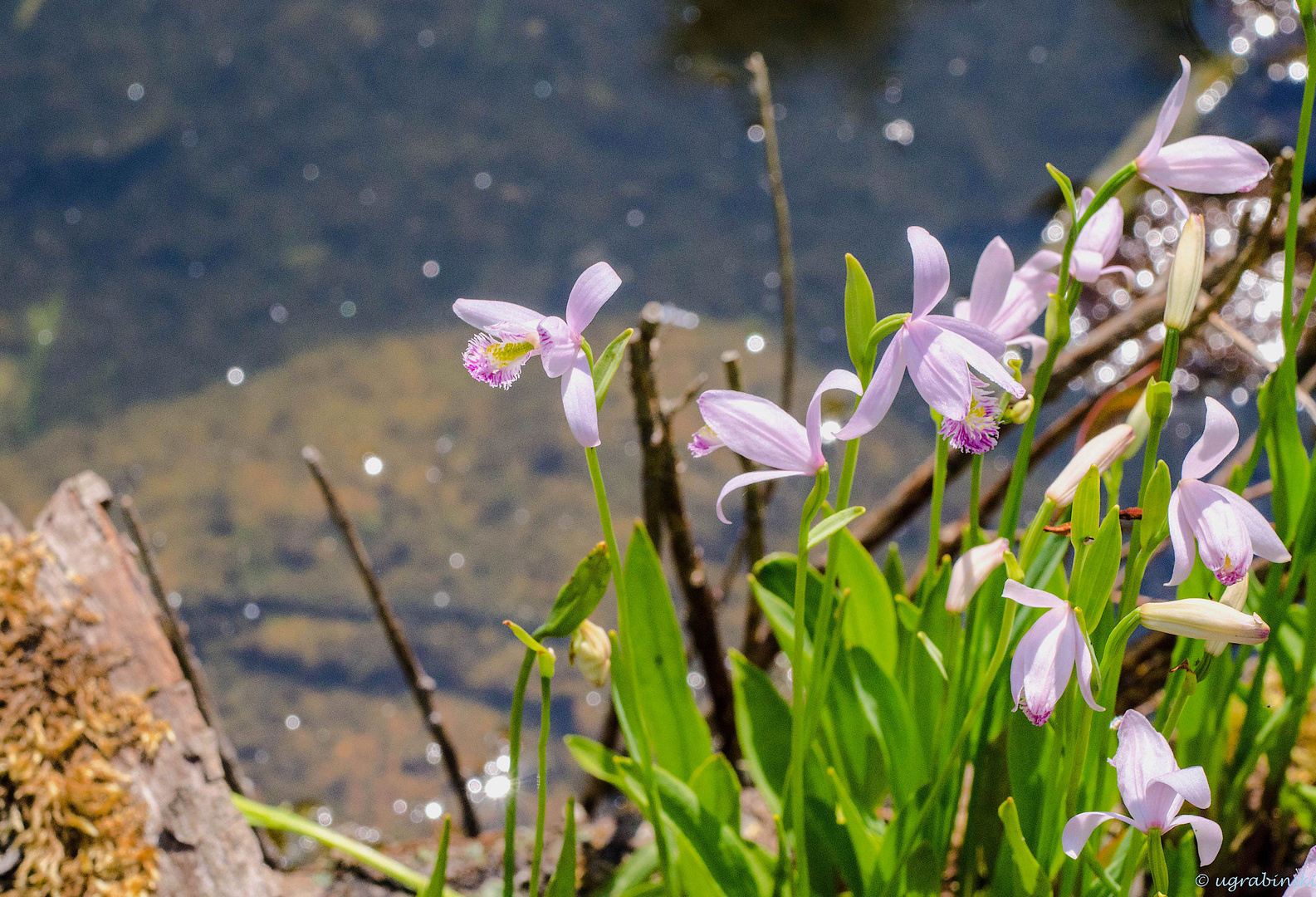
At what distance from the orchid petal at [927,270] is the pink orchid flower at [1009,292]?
0.14m

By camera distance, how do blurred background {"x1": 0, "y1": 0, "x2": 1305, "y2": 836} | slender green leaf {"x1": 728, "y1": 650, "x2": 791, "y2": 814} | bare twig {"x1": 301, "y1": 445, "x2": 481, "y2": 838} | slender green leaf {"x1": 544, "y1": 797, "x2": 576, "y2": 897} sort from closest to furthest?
1. slender green leaf {"x1": 544, "y1": 797, "x2": 576, "y2": 897}
2. slender green leaf {"x1": 728, "y1": 650, "x2": 791, "y2": 814}
3. bare twig {"x1": 301, "y1": 445, "x2": 481, "y2": 838}
4. blurred background {"x1": 0, "y1": 0, "x2": 1305, "y2": 836}

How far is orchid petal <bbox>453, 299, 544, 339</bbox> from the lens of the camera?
0.63 metres

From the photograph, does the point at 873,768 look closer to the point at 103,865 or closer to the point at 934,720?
the point at 934,720

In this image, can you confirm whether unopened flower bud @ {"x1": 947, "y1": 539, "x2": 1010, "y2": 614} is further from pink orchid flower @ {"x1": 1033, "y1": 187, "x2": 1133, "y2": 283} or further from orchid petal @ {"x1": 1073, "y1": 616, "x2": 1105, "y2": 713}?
pink orchid flower @ {"x1": 1033, "y1": 187, "x2": 1133, "y2": 283}

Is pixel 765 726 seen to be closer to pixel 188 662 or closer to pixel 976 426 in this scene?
pixel 976 426

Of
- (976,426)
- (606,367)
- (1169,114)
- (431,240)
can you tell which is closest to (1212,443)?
(976,426)

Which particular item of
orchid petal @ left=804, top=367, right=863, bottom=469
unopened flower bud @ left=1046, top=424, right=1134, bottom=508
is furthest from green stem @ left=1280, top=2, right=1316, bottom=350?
orchid petal @ left=804, top=367, right=863, bottom=469

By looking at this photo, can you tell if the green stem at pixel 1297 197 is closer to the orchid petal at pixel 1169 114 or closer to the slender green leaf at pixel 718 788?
the orchid petal at pixel 1169 114

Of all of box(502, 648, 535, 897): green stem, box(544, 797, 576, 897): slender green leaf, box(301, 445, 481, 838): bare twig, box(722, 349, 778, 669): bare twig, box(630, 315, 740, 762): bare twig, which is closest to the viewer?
box(502, 648, 535, 897): green stem

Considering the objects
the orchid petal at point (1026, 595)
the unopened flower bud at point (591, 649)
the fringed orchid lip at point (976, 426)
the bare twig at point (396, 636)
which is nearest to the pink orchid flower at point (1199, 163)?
the fringed orchid lip at point (976, 426)

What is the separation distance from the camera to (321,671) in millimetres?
2182

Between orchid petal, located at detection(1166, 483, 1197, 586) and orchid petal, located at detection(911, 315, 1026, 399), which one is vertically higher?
orchid petal, located at detection(911, 315, 1026, 399)

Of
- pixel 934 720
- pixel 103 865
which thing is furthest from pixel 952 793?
pixel 103 865

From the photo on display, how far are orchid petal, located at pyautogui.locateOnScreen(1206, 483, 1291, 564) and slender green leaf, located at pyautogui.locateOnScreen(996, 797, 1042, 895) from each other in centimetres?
26
